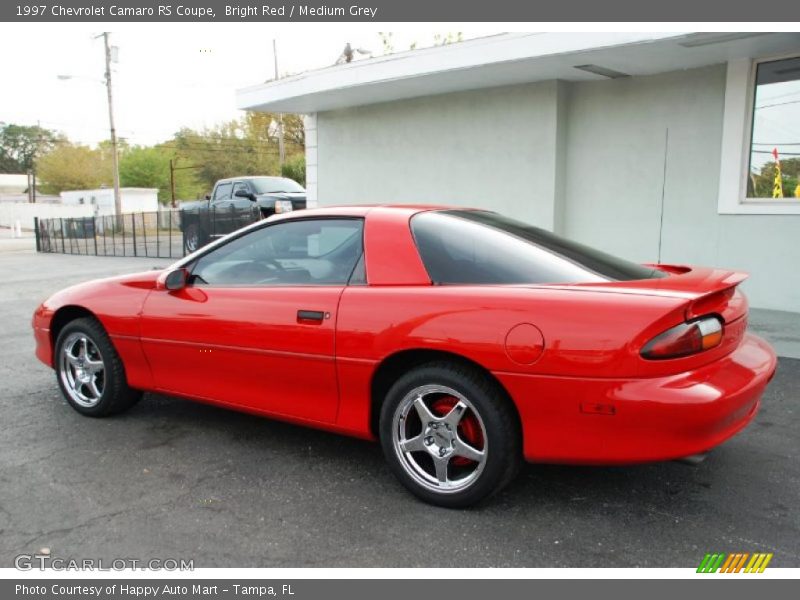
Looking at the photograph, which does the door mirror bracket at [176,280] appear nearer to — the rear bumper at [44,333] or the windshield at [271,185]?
the rear bumper at [44,333]

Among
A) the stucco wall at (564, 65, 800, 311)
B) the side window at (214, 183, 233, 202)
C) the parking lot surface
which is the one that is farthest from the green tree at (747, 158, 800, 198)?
the side window at (214, 183, 233, 202)

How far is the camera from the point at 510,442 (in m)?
2.88

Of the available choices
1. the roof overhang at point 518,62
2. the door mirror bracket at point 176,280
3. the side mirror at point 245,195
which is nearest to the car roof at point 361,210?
the door mirror bracket at point 176,280

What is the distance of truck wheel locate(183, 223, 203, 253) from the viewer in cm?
1650

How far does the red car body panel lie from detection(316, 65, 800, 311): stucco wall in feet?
15.5

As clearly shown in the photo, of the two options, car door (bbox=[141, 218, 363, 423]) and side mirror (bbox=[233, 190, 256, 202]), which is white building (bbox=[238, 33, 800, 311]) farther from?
side mirror (bbox=[233, 190, 256, 202])

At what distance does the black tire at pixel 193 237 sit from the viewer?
16391 millimetres

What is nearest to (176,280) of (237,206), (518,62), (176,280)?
(176,280)

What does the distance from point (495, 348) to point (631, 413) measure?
613 millimetres

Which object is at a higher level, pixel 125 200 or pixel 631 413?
pixel 125 200

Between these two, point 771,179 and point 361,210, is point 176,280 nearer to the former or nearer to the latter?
point 361,210

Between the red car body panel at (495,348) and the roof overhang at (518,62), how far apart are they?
4.00m

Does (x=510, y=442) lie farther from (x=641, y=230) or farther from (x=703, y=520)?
(x=641, y=230)

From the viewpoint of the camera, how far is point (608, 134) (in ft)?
28.7
